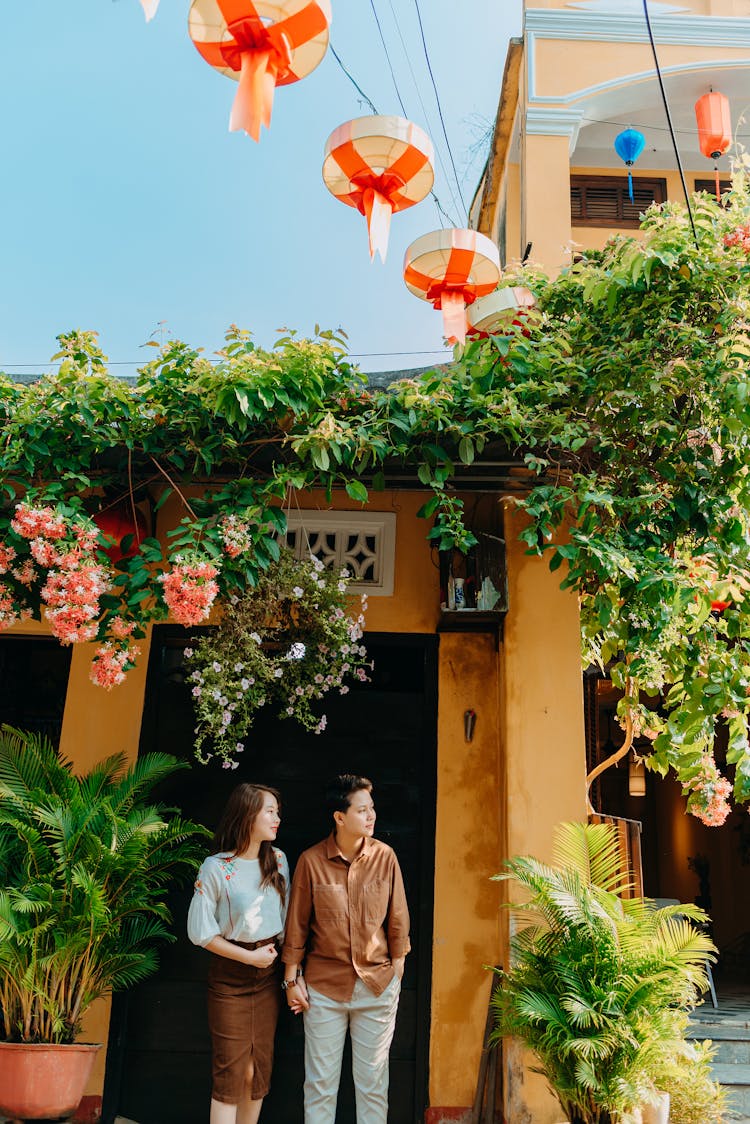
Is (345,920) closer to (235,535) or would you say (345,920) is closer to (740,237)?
(235,535)

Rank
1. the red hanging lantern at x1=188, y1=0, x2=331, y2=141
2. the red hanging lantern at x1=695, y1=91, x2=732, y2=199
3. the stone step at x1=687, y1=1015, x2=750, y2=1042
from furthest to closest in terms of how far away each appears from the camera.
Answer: the red hanging lantern at x1=695, y1=91, x2=732, y2=199 < the stone step at x1=687, y1=1015, x2=750, y2=1042 < the red hanging lantern at x1=188, y1=0, x2=331, y2=141

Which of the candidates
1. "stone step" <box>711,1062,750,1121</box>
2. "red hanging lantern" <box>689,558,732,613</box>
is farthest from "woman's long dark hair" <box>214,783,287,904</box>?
"stone step" <box>711,1062,750,1121</box>

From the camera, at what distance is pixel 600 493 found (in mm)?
4910

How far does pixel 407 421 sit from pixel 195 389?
1.21 metres

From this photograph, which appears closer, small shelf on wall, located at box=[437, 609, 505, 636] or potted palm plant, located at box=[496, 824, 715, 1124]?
potted palm plant, located at box=[496, 824, 715, 1124]

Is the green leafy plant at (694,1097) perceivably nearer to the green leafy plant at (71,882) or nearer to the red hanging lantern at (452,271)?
the green leafy plant at (71,882)

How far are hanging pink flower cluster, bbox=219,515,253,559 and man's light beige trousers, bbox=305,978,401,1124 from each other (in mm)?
2354

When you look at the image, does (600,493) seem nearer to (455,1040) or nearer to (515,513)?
(515,513)

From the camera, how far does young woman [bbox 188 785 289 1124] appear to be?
4656 millimetres

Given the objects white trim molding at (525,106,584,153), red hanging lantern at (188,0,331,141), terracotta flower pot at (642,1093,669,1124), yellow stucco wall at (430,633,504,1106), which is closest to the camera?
red hanging lantern at (188,0,331,141)

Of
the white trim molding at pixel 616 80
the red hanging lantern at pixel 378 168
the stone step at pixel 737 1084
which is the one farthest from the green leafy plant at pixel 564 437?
the white trim molding at pixel 616 80

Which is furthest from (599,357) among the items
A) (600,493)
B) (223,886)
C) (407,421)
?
(223,886)

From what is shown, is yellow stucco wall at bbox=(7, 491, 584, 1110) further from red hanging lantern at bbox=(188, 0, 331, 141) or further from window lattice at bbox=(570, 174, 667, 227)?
window lattice at bbox=(570, 174, 667, 227)

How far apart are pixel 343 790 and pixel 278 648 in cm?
112
